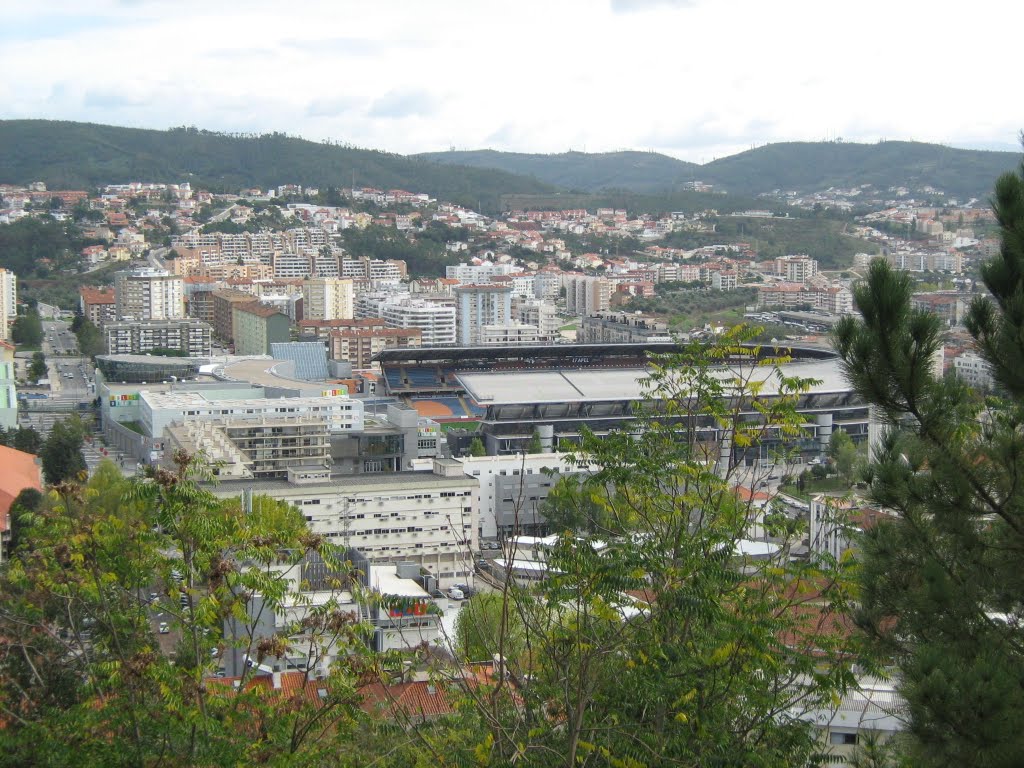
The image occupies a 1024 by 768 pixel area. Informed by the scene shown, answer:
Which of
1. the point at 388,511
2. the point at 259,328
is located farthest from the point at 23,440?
the point at 259,328

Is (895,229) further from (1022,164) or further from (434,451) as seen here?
(1022,164)

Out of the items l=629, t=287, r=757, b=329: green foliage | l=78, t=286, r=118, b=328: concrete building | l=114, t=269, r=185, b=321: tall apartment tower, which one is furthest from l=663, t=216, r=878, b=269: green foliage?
l=78, t=286, r=118, b=328: concrete building

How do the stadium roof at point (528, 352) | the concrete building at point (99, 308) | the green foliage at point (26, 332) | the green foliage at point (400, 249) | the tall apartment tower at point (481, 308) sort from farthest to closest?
the green foliage at point (400, 249) → the tall apartment tower at point (481, 308) → the concrete building at point (99, 308) → the green foliage at point (26, 332) → the stadium roof at point (528, 352)

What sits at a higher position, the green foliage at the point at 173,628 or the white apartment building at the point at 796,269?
the green foliage at the point at 173,628

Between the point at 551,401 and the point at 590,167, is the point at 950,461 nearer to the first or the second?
the point at 551,401

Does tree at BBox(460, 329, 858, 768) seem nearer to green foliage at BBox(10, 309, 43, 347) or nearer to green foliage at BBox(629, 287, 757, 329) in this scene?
green foliage at BBox(10, 309, 43, 347)

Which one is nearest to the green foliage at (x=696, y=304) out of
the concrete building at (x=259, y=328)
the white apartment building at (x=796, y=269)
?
the white apartment building at (x=796, y=269)

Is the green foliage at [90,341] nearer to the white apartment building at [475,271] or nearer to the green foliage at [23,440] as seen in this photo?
the green foliage at [23,440]
